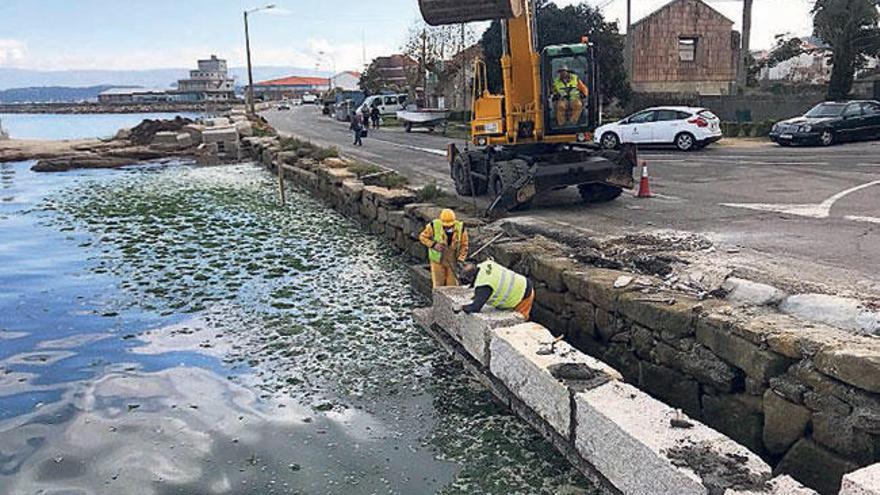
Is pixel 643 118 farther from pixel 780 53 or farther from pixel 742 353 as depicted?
pixel 780 53

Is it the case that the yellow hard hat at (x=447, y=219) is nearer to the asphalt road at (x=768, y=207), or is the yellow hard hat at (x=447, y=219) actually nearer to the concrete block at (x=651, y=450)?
the asphalt road at (x=768, y=207)

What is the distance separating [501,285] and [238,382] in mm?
3143

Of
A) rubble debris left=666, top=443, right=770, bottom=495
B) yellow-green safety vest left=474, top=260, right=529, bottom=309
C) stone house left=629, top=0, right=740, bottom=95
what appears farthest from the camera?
stone house left=629, top=0, right=740, bottom=95

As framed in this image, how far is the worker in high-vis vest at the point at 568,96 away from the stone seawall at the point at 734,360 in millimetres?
4771

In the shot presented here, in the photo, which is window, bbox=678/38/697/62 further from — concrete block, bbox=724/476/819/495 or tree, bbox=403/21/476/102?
concrete block, bbox=724/476/819/495

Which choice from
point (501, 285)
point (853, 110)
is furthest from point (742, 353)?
point (853, 110)

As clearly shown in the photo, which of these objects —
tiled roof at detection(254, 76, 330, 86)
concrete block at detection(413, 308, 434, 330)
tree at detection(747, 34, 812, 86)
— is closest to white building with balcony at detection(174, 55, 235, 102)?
tiled roof at detection(254, 76, 330, 86)

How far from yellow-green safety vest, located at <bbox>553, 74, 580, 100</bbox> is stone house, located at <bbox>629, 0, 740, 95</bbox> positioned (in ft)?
101

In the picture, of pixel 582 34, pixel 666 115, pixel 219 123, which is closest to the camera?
pixel 666 115

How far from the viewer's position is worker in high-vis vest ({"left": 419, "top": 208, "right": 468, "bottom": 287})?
933cm

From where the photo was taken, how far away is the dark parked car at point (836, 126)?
2217 centimetres

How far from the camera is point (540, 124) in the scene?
13391 mm

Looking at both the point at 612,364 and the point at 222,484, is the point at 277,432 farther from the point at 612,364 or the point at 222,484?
the point at 612,364

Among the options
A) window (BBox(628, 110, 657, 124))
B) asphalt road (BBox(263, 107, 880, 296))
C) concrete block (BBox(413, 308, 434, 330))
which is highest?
window (BBox(628, 110, 657, 124))
